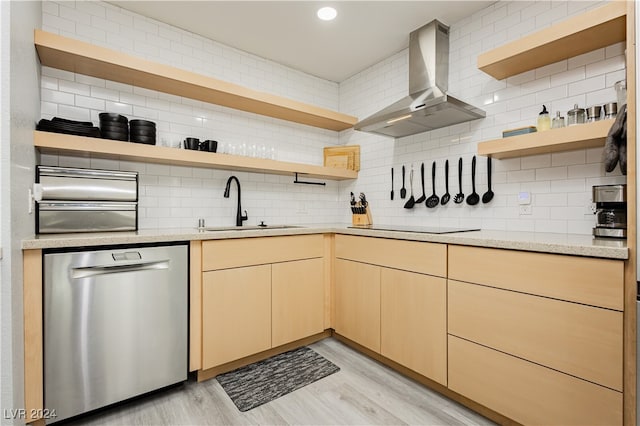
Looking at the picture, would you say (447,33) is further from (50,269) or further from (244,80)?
(50,269)

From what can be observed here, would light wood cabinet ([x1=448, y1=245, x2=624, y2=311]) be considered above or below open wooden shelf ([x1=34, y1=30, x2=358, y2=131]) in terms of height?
below

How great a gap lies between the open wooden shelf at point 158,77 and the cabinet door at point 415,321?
1724 mm

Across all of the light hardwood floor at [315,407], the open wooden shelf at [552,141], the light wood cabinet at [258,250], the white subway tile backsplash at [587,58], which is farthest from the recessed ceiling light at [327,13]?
the light hardwood floor at [315,407]

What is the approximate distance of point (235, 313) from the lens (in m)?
2.10

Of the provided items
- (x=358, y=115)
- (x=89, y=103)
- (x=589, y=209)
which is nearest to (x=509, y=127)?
(x=589, y=209)

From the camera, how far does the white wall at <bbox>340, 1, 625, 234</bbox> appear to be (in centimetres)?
182

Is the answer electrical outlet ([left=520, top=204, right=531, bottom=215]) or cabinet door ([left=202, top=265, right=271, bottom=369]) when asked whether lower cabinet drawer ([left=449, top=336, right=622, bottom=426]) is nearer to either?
electrical outlet ([left=520, top=204, right=531, bottom=215])

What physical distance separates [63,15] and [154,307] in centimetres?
206

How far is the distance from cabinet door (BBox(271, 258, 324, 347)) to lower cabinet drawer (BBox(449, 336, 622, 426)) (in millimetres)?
1099

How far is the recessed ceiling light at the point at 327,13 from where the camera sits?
2.33 m

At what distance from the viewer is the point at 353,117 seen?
3.28m

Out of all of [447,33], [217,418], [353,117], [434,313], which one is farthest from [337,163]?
[217,418]

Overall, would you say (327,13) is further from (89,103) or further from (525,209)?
(525,209)

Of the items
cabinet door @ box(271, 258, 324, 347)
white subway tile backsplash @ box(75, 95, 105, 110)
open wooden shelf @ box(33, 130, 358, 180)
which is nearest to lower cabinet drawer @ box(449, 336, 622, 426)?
cabinet door @ box(271, 258, 324, 347)
